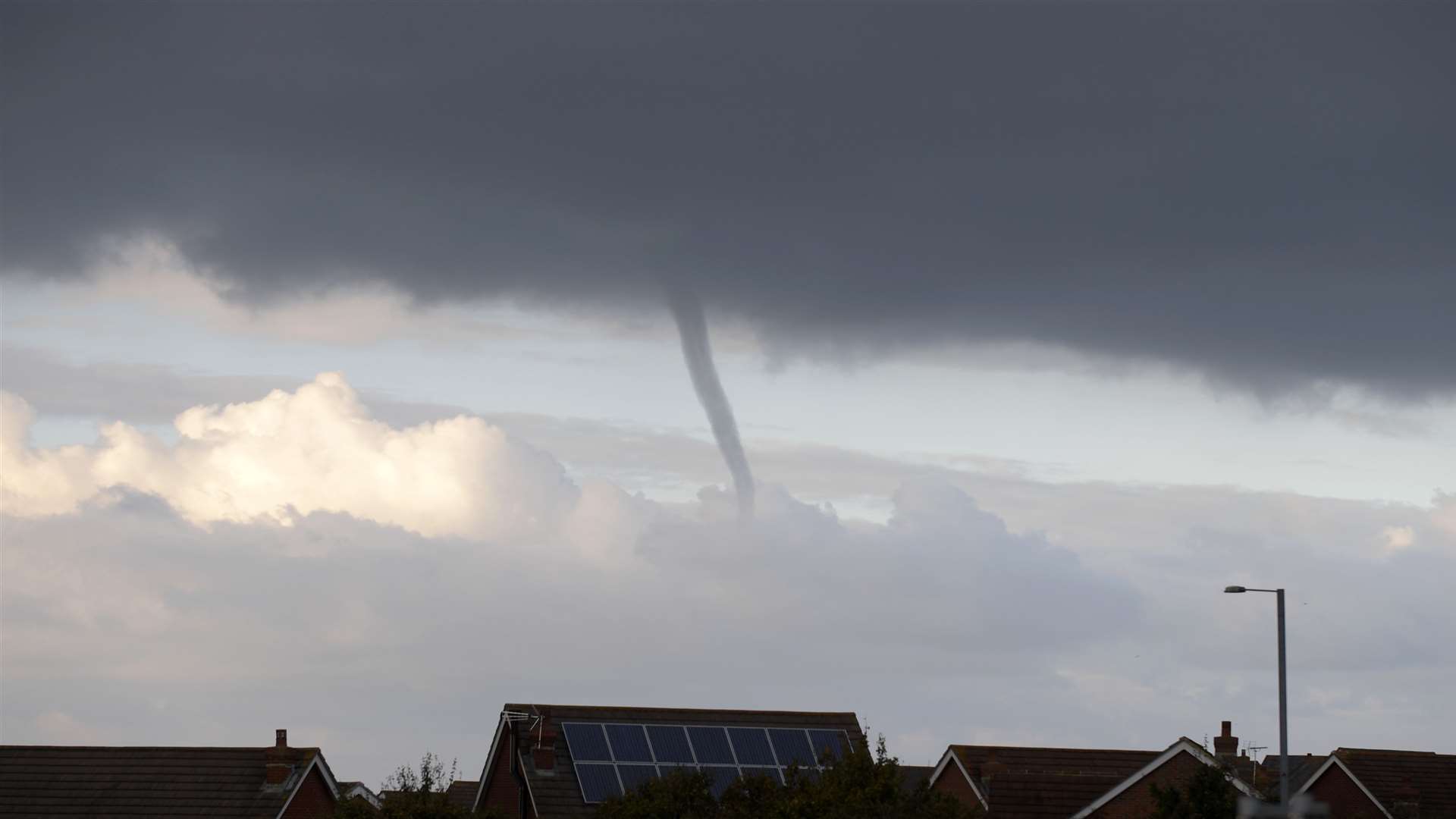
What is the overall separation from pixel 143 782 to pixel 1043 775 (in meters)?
35.3

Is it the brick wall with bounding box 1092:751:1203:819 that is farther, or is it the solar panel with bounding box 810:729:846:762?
the solar panel with bounding box 810:729:846:762

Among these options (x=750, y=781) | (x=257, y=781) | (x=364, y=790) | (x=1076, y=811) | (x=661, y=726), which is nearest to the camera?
(x=750, y=781)

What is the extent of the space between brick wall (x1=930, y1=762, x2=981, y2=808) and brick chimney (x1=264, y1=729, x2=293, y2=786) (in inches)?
1020

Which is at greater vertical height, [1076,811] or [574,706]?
[574,706]

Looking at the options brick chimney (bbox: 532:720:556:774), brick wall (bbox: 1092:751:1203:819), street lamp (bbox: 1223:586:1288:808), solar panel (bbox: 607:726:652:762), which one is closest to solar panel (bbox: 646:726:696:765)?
solar panel (bbox: 607:726:652:762)

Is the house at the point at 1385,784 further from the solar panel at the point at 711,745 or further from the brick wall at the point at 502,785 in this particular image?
the brick wall at the point at 502,785

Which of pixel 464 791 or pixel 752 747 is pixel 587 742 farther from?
pixel 464 791

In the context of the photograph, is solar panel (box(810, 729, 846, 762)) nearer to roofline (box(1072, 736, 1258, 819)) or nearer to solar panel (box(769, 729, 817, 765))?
solar panel (box(769, 729, 817, 765))

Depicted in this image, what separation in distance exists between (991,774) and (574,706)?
17054 mm

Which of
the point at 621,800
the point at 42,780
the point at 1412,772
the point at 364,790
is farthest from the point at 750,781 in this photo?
the point at 364,790

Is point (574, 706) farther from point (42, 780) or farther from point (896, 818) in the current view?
point (896, 818)

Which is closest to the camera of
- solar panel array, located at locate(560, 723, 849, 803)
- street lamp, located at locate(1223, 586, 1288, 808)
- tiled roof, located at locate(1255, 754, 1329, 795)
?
street lamp, located at locate(1223, 586, 1288, 808)

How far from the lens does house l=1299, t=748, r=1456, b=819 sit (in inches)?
2534

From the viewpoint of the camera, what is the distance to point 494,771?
70750 mm
